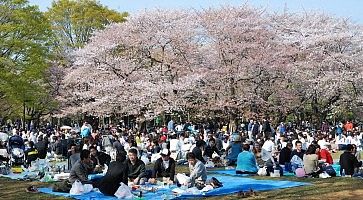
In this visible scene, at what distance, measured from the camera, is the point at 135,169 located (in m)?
11.3

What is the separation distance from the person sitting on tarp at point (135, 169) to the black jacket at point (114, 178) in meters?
1.18

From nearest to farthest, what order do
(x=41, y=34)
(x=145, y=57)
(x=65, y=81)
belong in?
(x=41, y=34) → (x=145, y=57) → (x=65, y=81)

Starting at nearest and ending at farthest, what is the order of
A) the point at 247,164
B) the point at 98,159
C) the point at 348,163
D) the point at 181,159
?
the point at 348,163, the point at 247,164, the point at 98,159, the point at 181,159

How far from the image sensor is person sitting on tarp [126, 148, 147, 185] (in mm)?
11086

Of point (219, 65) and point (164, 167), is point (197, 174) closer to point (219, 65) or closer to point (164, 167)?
point (164, 167)

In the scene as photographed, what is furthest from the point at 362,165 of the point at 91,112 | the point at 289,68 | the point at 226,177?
the point at 91,112

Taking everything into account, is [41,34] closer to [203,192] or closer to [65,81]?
[65,81]

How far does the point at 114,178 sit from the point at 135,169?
150 cm

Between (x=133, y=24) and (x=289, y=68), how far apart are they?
9665mm

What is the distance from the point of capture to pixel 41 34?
30.1 metres

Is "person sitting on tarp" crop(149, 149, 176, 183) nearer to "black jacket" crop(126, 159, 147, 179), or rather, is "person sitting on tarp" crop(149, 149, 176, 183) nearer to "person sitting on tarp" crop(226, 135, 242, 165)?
"black jacket" crop(126, 159, 147, 179)

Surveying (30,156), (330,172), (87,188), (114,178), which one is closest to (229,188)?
(114,178)

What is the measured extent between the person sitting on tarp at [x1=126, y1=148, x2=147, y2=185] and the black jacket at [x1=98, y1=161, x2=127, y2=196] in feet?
3.86

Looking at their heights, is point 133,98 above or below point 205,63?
below
